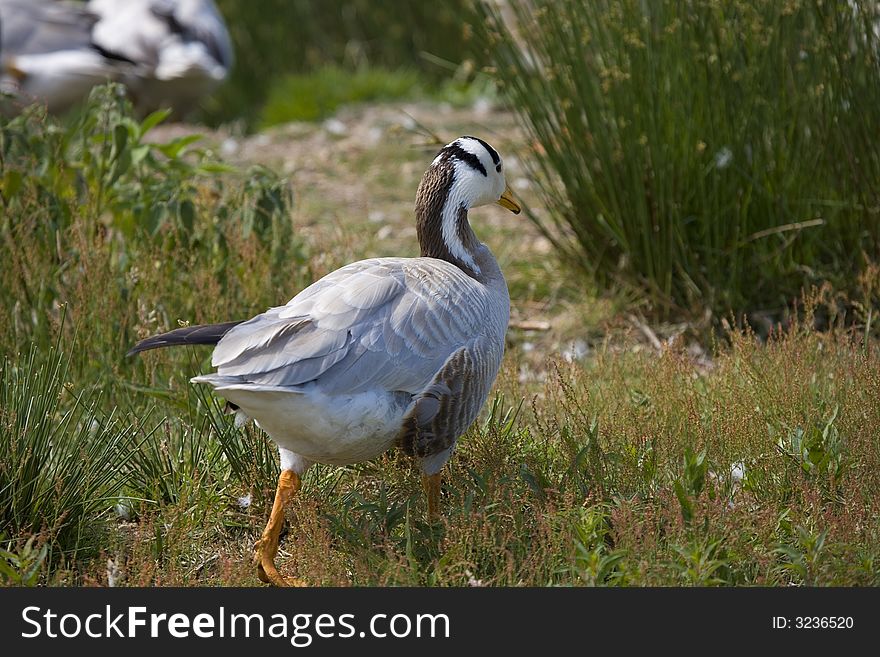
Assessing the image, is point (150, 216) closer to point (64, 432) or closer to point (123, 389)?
point (123, 389)

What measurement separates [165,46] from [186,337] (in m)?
6.48

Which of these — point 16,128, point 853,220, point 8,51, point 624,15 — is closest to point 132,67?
point 8,51

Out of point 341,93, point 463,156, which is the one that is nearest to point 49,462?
point 463,156

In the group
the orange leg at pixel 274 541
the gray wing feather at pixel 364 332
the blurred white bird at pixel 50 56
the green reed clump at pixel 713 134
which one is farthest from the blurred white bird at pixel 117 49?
the orange leg at pixel 274 541

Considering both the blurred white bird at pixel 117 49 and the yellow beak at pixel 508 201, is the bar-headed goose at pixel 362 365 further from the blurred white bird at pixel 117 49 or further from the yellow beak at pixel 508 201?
the blurred white bird at pixel 117 49

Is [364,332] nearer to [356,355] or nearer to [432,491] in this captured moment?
[356,355]

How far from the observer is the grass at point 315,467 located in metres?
3.21

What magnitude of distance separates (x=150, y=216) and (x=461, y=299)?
1922mm

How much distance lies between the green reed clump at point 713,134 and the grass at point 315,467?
370 mm

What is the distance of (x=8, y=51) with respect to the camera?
8570 mm

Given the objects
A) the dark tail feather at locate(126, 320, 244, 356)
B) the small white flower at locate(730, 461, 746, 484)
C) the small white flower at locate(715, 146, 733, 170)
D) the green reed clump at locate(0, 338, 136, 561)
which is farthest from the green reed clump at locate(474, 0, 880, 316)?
the green reed clump at locate(0, 338, 136, 561)

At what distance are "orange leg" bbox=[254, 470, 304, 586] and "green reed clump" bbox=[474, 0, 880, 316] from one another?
8.26 feet

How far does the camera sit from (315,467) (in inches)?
154

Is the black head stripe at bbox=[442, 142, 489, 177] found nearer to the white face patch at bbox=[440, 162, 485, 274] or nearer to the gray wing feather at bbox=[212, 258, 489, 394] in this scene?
the white face patch at bbox=[440, 162, 485, 274]
